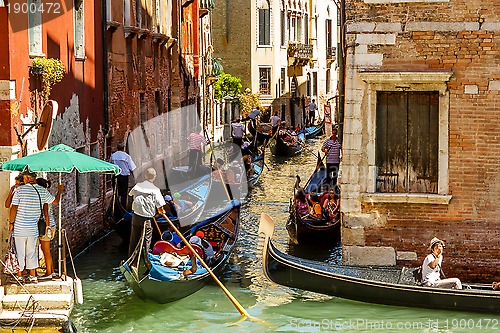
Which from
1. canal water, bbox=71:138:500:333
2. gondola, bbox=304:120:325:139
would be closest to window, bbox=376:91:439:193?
canal water, bbox=71:138:500:333

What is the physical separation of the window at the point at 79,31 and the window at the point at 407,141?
3575 millimetres

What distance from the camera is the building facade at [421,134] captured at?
26.1 ft

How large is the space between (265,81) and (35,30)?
19.4m

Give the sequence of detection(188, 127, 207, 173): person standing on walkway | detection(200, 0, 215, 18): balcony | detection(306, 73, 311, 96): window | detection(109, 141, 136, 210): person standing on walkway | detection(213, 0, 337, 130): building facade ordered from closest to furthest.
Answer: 1. detection(109, 141, 136, 210): person standing on walkway
2. detection(188, 127, 207, 173): person standing on walkway
3. detection(200, 0, 215, 18): balcony
4. detection(213, 0, 337, 130): building facade
5. detection(306, 73, 311, 96): window

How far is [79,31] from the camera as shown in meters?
10.4

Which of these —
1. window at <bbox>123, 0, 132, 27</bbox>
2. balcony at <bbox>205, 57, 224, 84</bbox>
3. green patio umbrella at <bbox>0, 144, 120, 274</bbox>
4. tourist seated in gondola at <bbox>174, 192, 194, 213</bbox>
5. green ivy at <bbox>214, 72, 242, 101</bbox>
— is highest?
window at <bbox>123, 0, 132, 27</bbox>

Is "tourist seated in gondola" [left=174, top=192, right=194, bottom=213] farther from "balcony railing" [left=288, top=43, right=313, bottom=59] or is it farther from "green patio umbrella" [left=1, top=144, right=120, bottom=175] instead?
"balcony railing" [left=288, top=43, right=313, bottom=59]

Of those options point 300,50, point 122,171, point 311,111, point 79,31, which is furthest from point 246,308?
point 311,111

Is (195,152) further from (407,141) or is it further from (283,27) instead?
(283,27)

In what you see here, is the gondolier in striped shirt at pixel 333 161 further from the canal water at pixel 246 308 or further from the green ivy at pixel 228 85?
the green ivy at pixel 228 85

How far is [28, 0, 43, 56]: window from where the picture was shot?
8562mm

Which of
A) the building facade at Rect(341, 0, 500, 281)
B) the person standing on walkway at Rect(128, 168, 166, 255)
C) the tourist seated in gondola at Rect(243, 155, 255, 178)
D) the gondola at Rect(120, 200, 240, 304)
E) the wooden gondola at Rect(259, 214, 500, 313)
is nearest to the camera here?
the wooden gondola at Rect(259, 214, 500, 313)

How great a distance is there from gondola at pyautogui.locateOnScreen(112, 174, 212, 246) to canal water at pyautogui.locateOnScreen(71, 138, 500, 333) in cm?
39

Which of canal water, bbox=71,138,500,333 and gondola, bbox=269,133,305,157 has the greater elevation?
gondola, bbox=269,133,305,157
